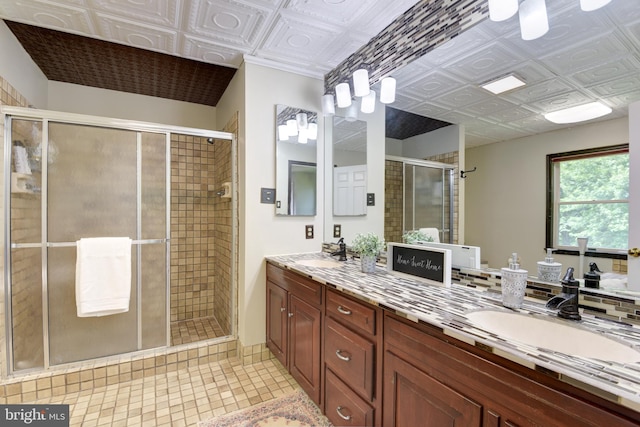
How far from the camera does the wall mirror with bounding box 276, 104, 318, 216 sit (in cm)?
245

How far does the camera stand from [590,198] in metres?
1.09

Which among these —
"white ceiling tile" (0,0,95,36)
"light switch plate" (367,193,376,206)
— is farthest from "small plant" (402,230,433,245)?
"white ceiling tile" (0,0,95,36)

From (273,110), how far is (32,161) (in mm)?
1681

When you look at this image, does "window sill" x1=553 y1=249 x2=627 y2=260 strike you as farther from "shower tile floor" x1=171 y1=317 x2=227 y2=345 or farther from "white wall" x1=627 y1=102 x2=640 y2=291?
"shower tile floor" x1=171 y1=317 x2=227 y2=345

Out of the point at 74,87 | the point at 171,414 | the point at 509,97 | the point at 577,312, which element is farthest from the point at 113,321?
the point at 509,97

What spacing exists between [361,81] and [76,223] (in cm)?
227

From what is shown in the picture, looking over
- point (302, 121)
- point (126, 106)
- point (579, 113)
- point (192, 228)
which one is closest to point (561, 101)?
point (579, 113)

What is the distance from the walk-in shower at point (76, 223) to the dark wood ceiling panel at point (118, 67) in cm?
58

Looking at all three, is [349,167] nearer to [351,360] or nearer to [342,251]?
[342,251]

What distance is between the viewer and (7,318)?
1.85 meters

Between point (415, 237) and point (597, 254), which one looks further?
point (415, 237)

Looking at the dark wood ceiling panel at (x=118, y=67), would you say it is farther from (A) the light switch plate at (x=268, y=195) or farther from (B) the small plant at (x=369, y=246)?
(B) the small plant at (x=369, y=246)

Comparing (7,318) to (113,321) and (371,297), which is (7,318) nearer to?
(113,321)

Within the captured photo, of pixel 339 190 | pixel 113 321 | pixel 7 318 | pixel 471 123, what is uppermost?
pixel 471 123
